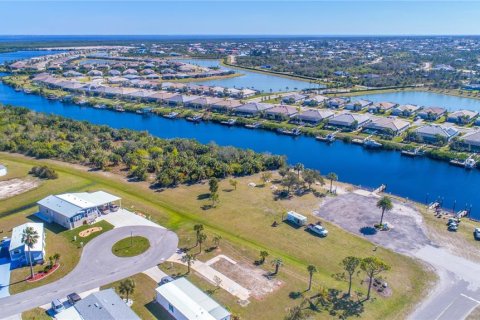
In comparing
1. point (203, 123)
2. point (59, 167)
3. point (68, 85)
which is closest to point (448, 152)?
point (203, 123)

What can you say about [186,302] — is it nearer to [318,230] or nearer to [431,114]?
[318,230]

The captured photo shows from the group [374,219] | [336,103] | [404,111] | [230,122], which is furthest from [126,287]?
[404,111]

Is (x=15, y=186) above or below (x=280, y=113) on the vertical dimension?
below

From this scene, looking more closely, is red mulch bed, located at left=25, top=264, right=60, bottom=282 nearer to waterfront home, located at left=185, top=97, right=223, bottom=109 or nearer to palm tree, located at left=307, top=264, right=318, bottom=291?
palm tree, located at left=307, top=264, right=318, bottom=291

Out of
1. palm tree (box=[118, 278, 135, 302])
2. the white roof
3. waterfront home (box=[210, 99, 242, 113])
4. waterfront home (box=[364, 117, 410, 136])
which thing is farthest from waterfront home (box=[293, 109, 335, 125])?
palm tree (box=[118, 278, 135, 302])

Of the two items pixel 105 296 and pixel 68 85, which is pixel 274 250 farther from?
pixel 68 85

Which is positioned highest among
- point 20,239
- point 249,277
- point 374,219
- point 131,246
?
point 20,239
